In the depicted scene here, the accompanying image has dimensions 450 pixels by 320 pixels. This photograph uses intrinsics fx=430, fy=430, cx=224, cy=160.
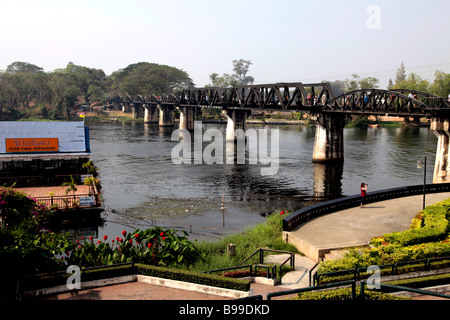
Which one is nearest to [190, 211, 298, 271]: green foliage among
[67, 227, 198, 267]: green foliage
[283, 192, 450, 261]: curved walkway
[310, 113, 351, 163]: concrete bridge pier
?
[67, 227, 198, 267]: green foliage

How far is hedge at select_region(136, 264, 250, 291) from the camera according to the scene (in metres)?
19.1

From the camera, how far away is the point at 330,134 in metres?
76.4

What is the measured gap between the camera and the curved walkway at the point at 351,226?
1038 inches

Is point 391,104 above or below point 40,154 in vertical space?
above

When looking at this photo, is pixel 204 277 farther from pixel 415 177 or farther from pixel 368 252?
pixel 415 177

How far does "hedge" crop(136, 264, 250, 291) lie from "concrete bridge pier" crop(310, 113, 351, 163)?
2347 inches

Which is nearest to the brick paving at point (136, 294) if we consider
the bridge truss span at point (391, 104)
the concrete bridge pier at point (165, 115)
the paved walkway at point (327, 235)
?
the paved walkway at point (327, 235)

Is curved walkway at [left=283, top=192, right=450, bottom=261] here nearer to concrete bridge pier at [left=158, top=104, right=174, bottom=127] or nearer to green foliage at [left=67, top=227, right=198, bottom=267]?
green foliage at [left=67, top=227, right=198, bottom=267]

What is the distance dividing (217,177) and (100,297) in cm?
4575

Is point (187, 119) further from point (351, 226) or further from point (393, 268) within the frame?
point (393, 268)

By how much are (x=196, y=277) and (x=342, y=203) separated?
1835 cm

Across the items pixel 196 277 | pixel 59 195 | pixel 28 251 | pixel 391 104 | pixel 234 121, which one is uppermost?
pixel 391 104

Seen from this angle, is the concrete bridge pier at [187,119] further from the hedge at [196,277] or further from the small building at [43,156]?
the hedge at [196,277]

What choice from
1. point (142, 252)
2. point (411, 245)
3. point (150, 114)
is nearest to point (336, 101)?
point (411, 245)
